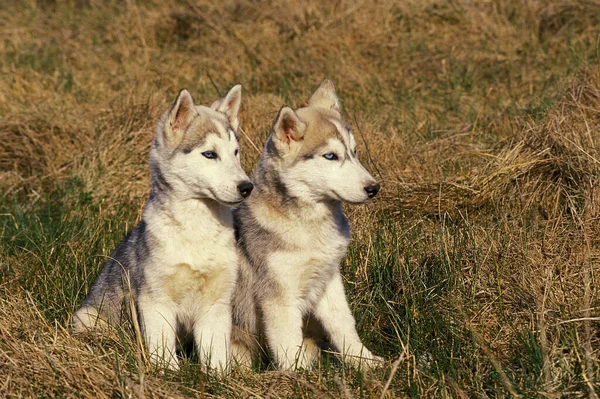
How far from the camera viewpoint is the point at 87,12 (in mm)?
13297

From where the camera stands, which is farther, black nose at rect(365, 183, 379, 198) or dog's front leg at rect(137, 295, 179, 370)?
black nose at rect(365, 183, 379, 198)

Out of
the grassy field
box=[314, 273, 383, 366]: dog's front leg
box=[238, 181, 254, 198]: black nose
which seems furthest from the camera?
box=[314, 273, 383, 366]: dog's front leg

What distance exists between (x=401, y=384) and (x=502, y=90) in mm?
5972

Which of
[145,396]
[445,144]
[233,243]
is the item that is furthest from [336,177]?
[445,144]

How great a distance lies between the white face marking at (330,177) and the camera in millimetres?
5414

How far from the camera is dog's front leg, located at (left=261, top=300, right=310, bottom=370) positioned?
532 cm

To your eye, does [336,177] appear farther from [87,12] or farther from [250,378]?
[87,12]

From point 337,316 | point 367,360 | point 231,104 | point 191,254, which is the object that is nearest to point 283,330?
point 337,316

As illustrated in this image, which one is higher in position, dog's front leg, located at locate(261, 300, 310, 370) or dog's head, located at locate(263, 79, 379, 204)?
dog's head, located at locate(263, 79, 379, 204)

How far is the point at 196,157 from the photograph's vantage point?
5.25 meters

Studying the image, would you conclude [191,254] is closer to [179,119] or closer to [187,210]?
[187,210]

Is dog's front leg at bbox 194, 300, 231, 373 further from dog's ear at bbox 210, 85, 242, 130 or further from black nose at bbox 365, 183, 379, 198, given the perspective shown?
dog's ear at bbox 210, 85, 242, 130

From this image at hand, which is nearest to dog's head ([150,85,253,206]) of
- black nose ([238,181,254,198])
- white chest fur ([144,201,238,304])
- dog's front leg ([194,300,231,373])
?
black nose ([238,181,254,198])

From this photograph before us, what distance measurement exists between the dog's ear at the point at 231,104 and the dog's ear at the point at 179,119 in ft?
1.32
